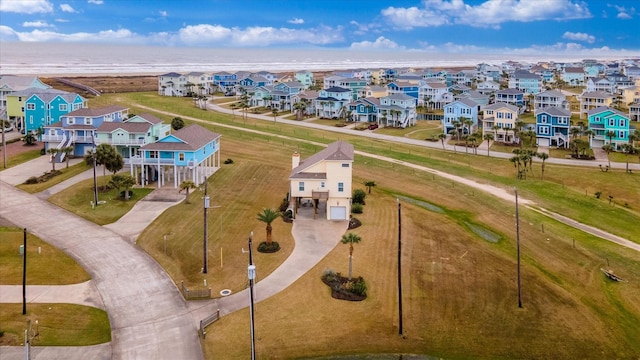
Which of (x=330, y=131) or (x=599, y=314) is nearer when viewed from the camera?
(x=599, y=314)

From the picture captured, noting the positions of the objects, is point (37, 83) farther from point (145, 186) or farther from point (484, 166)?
point (484, 166)

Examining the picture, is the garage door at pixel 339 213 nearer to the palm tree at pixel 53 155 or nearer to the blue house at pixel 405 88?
the palm tree at pixel 53 155

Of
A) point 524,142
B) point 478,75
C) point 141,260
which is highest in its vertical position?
point 478,75

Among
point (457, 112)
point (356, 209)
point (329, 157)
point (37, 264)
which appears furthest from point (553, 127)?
point (37, 264)

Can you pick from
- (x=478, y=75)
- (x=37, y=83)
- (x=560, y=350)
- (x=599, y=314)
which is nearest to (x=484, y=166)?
(x=599, y=314)

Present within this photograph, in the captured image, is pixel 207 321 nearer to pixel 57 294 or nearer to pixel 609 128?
pixel 57 294

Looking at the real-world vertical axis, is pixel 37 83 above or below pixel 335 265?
above

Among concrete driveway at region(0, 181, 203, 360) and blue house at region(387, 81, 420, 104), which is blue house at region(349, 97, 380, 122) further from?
concrete driveway at region(0, 181, 203, 360)

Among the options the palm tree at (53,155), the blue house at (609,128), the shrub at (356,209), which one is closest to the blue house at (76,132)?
the palm tree at (53,155)
